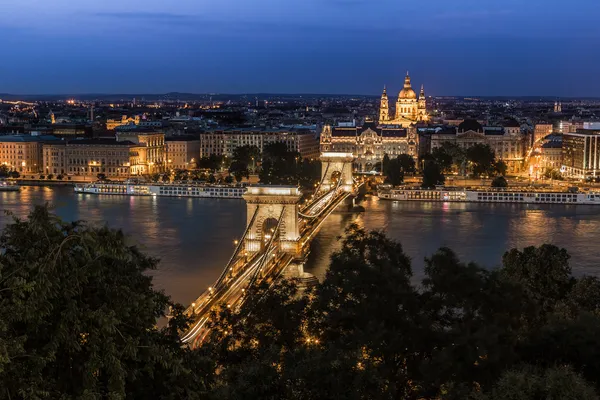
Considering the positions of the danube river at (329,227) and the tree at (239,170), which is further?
the tree at (239,170)

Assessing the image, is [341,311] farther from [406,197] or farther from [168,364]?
[406,197]

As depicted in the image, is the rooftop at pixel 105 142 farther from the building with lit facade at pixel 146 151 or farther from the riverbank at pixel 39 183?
the riverbank at pixel 39 183

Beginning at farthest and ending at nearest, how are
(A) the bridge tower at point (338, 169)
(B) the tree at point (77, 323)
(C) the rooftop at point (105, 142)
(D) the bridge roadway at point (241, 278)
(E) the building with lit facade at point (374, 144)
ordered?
(E) the building with lit facade at point (374, 144) → (C) the rooftop at point (105, 142) → (A) the bridge tower at point (338, 169) → (D) the bridge roadway at point (241, 278) → (B) the tree at point (77, 323)

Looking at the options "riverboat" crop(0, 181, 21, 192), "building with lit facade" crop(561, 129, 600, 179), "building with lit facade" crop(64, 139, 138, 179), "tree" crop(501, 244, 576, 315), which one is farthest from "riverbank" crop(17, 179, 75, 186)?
"tree" crop(501, 244, 576, 315)

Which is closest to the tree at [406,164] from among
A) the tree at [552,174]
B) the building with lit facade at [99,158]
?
the tree at [552,174]

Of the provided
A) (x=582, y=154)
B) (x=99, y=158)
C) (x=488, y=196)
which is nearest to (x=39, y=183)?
(x=99, y=158)

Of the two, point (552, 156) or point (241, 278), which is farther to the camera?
point (552, 156)

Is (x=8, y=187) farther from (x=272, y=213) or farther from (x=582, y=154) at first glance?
(x=582, y=154)
